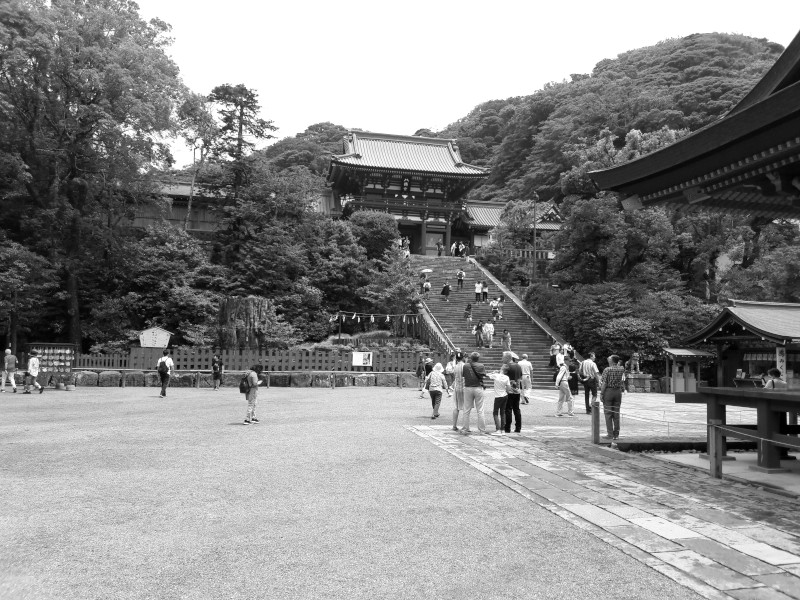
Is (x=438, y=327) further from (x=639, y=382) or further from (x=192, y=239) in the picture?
(x=192, y=239)

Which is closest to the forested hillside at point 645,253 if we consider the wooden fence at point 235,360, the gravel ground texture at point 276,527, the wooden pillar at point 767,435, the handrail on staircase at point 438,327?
the handrail on staircase at point 438,327

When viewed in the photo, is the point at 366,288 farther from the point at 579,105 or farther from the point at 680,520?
the point at 579,105

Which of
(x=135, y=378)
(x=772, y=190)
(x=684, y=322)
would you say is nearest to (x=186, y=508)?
(x=772, y=190)

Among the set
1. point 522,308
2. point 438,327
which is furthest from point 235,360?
point 522,308

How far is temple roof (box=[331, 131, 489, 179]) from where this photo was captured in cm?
4291

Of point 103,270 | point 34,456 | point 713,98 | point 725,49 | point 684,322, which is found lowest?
point 34,456

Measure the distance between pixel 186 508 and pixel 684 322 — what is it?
2573 cm

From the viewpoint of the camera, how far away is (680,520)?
5.65 m

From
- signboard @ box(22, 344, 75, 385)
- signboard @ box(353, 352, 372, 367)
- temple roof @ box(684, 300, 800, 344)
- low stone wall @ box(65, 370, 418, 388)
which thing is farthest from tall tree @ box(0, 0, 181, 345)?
temple roof @ box(684, 300, 800, 344)

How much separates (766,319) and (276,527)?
668 inches

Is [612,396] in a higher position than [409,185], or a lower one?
lower

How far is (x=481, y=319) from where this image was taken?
99.3 feet

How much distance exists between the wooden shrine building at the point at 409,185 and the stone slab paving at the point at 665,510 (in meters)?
33.7

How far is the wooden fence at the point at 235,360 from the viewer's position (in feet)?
80.4
